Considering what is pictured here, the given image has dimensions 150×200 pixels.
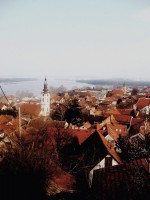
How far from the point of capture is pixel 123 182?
10.6 metres

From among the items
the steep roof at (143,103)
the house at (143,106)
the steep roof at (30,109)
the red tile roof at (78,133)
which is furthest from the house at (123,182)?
the steep roof at (143,103)

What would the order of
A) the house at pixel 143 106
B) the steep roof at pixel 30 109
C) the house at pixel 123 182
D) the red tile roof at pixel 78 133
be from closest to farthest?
1. the house at pixel 123 182
2. the red tile roof at pixel 78 133
3. the steep roof at pixel 30 109
4. the house at pixel 143 106

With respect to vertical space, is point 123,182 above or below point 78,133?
above

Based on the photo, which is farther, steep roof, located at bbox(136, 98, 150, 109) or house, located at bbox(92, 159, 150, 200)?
steep roof, located at bbox(136, 98, 150, 109)

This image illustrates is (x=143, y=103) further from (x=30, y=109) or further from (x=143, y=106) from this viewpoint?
(x=30, y=109)

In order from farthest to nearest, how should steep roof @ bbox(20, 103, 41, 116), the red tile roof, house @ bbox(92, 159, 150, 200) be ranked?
1. steep roof @ bbox(20, 103, 41, 116)
2. the red tile roof
3. house @ bbox(92, 159, 150, 200)

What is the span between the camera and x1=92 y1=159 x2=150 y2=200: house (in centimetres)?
943

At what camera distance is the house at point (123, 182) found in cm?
943

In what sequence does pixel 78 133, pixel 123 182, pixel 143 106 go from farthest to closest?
pixel 143 106 → pixel 78 133 → pixel 123 182

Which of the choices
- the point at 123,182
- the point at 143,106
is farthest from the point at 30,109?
the point at 123,182

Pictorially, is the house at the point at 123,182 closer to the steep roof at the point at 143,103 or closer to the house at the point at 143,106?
the house at the point at 143,106

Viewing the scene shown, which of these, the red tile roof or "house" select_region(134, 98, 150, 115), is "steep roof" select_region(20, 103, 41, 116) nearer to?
"house" select_region(134, 98, 150, 115)

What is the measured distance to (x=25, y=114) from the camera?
58719 millimetres

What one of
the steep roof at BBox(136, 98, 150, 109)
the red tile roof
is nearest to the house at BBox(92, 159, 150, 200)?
the red tile roof
